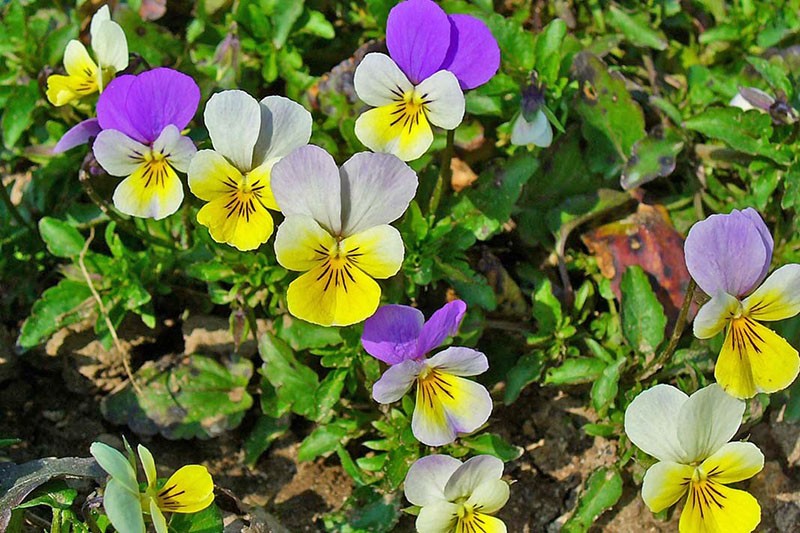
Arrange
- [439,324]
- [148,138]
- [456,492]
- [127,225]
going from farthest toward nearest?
[127,225] → [148,138] → [456,492] → [439,324]

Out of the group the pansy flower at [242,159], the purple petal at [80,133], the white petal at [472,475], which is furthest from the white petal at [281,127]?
the white petal at [472,475]

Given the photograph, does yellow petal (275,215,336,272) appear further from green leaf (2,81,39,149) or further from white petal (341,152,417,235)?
green leaf (2,81,39,149)

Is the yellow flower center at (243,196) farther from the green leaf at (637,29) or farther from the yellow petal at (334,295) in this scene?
the green leaf at (637,29)

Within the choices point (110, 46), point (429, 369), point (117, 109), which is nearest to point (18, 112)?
point (110, 46)

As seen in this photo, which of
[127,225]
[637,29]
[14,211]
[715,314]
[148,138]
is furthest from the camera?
[637,29]

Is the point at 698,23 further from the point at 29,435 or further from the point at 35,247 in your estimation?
the point at 29,435

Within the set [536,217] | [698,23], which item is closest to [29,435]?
[536,217]

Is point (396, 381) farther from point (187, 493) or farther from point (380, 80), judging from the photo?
point (380, 80)

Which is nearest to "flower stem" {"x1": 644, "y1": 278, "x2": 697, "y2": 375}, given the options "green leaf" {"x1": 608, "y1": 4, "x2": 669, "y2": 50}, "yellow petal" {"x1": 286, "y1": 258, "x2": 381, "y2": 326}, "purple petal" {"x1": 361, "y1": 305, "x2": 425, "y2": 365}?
"purple petal" {"x1": 361, "y1": 305, "x2": 425, "y2": 365}
